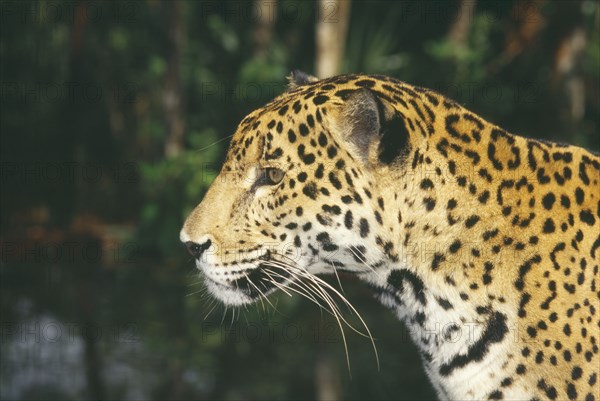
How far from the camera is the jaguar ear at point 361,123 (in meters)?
4.26

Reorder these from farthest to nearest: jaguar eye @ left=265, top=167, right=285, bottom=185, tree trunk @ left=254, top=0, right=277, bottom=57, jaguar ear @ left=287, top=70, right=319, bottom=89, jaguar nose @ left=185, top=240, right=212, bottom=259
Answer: tree trunk @ left=254, top=0, right=277, bottom=57 → jaguar ear @ left=287, top=70, right=319, bottom=89 → jaguar nose @ left=185, top=240, right=212, bottom=259 → jaguar eye @ left=265, top=167, right=285, bottom=185

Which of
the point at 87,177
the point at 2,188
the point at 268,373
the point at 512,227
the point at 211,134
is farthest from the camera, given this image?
the point at 87,177

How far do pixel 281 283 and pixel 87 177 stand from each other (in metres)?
14.8

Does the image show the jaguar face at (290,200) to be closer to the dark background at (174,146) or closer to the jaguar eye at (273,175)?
the jaguar eye at (273,175)

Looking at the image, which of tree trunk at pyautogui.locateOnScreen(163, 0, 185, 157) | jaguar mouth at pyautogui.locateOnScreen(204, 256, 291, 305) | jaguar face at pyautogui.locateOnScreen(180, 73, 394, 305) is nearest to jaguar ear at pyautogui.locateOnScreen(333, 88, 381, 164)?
jaguar face at pyautogui.locateOnScreen(180, 73, 394, 305)

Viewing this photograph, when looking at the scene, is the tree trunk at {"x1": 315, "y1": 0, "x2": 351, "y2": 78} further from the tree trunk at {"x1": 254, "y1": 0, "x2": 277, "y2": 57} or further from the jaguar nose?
the jaguar nose

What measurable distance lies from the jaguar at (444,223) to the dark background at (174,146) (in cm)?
386

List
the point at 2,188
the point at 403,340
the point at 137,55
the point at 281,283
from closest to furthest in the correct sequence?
the point at 281,283 → the point at 403,340 → the point at 2,188 → the point at 137,55

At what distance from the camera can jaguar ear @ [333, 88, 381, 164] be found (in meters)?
4.26

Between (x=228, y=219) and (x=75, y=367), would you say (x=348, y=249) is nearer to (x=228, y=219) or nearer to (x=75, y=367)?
(x=228, y=219)

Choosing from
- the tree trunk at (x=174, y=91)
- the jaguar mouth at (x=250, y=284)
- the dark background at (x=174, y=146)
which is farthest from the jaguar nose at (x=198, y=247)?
the tree trunk at (x=174, y=91)

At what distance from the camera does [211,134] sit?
51.5 ft

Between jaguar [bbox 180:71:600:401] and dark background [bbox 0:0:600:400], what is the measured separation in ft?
12.7

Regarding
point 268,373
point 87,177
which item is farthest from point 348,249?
point 87,177
